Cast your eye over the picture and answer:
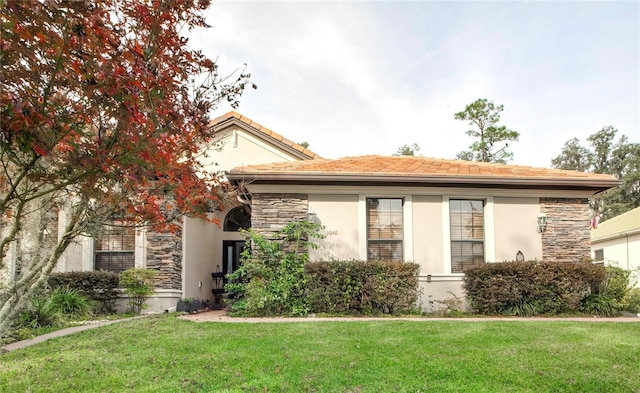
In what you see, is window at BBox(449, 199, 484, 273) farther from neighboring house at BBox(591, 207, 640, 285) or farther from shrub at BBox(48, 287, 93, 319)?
neighboring house at BBox(591, 207, 640, 285)

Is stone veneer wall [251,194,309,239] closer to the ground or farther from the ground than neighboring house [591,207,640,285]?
farther from the ground

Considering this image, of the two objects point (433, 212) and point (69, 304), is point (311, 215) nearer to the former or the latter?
point (433, 212)

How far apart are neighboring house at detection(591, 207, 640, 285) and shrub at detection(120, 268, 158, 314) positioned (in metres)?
15.8

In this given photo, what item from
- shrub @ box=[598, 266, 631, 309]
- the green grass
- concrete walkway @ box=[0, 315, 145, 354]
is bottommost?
concrete walkway @ box=[0, 315, 145, 354]

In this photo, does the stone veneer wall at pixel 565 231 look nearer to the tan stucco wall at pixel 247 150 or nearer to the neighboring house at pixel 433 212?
the neighboring house at pixel 433 212

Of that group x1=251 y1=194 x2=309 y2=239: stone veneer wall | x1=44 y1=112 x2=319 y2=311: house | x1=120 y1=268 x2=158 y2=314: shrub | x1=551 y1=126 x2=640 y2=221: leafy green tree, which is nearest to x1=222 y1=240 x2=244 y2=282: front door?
x1=44 y1=112 x2=319 y2=311: house

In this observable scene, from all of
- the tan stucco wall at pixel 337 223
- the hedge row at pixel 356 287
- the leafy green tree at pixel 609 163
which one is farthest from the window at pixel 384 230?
the leafy green tree at pixel 609 163

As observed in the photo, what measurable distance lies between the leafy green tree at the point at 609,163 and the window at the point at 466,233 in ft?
97.5

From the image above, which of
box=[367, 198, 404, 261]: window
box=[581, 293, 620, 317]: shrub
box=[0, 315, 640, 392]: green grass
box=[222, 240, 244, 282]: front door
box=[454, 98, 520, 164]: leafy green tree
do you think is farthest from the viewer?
box=[454, 98, 520, 164]: leafy green tree

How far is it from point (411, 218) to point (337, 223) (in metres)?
1.74

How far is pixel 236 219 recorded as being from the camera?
1353 centimetres

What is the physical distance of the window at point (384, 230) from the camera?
9.92 m

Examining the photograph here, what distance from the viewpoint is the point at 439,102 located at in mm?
17375

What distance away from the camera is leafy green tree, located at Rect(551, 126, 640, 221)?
112 ft
